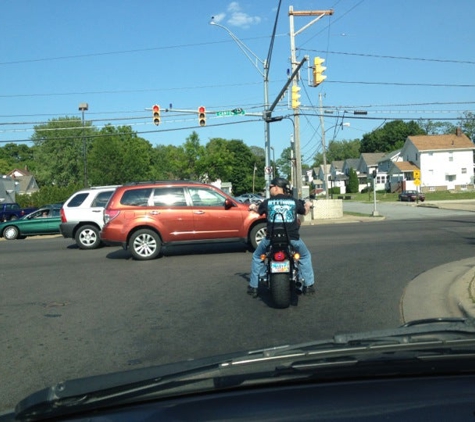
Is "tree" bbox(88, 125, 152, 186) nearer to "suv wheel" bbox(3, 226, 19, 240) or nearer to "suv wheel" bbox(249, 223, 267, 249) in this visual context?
"suv wheel" bbox(3, 226, 19, 240)

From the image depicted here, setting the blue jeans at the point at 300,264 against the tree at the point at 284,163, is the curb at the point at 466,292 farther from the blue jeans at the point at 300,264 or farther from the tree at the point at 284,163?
the tree at the point at 284,163

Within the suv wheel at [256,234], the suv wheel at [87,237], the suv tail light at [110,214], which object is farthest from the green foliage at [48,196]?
the suv wheel at [256,234]

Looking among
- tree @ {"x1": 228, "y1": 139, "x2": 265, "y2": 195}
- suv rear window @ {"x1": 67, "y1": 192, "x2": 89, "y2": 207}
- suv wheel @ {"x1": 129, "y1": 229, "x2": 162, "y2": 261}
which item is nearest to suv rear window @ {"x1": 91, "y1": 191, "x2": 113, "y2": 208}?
suv rear window @ {"x1": 67, "y1": 192, "x2": 89, "y2": 207}

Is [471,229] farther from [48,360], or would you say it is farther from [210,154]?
[210,154]

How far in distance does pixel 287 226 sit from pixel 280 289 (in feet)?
2.93

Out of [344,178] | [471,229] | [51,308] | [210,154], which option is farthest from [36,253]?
[344,178]

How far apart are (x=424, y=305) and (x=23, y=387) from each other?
520 centimetres

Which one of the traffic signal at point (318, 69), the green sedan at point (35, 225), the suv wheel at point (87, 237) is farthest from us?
the green sedan at point (35, 225)

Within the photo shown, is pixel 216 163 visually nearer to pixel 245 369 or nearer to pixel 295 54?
pixel 295 54

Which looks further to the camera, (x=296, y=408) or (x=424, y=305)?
(x=424, y=305)

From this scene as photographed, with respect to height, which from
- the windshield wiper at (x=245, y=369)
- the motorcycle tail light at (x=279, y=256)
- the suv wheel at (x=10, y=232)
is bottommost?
the suv wheel at (x=10, y=232)

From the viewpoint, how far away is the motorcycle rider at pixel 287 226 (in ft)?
25.0

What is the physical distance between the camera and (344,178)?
113188mm

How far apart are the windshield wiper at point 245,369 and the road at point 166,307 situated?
222 centimetres
